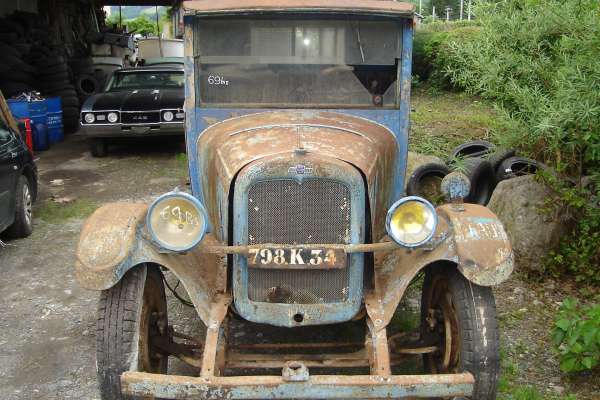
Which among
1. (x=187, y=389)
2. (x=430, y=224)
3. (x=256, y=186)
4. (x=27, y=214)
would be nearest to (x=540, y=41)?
(x=430, y=224)

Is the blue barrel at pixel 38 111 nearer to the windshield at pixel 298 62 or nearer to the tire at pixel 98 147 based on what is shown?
the tire at pixel 98 147

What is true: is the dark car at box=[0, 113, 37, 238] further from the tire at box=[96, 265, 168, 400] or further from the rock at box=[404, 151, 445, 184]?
the rock at box=[404, 151, 445, 184]

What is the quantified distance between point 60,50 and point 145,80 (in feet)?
15.0

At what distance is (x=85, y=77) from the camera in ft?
48.6

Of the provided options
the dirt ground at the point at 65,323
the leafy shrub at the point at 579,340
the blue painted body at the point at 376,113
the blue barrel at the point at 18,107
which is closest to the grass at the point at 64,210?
the dirt ground at the point at 65,323

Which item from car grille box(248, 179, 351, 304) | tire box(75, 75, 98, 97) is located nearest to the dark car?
car grille box(248, 179, 351, 304)

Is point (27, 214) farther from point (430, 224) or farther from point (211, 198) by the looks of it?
point (430, 224)

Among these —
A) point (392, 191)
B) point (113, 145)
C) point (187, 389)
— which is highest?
point (392, 191)

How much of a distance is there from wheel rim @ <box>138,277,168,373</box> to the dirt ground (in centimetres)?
52

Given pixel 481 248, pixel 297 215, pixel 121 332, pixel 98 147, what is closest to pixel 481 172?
pixel 481 248

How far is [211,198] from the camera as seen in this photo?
3.73 m

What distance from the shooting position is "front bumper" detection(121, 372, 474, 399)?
2.75 meters

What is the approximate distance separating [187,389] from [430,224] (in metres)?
1.36

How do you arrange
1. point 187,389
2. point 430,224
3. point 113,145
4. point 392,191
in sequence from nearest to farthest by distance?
point 187,389 < point 430,224 < point 392,191 < point 113,145
